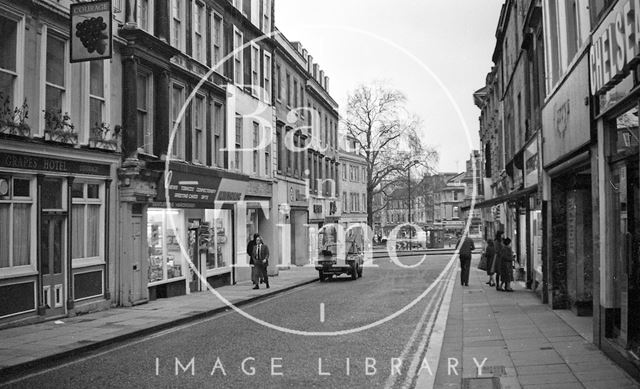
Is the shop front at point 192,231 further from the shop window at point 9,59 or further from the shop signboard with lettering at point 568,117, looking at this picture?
the shop signboard with lettering at point 568,117

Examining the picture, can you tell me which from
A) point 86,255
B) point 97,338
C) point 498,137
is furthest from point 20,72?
point 498,137

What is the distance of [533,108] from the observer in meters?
18.9

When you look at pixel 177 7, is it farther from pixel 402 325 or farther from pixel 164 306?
pixel 402 325

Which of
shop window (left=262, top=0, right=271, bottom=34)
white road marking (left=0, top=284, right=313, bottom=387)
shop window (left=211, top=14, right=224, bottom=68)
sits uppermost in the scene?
shop window (left=262, top=0, right=271, bottom=34)

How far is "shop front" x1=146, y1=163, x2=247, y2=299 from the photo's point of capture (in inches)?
734

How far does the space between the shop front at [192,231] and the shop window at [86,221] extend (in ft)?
8.13

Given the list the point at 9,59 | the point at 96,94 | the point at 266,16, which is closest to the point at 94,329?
the point at 9,59

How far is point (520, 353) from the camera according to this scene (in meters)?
9.44

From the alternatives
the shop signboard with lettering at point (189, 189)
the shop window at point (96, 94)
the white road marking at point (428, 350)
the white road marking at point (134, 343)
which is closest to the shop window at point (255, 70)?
the shop signboard with lettering at point (189, 189)

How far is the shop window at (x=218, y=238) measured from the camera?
2238 cm

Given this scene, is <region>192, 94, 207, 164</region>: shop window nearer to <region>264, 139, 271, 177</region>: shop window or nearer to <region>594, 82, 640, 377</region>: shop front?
<region>264, 139, 271, 177</region>: shop window

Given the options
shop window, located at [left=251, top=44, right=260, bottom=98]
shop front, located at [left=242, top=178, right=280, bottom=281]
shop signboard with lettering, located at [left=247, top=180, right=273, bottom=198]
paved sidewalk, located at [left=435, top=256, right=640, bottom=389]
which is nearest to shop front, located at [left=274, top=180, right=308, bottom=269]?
shop front, located at [left=242, top=178, right=280, bottom=281]

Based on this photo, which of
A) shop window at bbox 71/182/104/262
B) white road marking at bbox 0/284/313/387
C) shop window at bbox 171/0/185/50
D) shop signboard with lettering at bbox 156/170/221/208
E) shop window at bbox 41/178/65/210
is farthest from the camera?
shop window at bbox 171/0/185/50

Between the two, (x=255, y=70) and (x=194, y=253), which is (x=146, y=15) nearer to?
(x=194, y=253)
